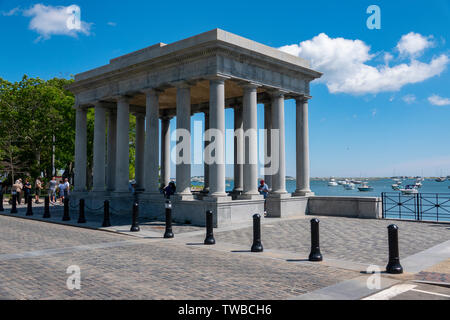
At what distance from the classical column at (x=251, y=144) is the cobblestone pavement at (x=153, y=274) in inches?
305

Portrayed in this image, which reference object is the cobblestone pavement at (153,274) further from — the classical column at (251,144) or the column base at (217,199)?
the classical column at (251,144)

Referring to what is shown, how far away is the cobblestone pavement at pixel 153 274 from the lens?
7188mm

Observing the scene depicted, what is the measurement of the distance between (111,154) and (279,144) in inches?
516

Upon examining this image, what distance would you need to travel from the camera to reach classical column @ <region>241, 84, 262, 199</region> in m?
Answer: 19.9

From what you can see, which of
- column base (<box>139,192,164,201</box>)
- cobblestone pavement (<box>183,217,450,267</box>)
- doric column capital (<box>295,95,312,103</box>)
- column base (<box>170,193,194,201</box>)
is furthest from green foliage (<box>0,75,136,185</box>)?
cobblestone pavement (<box>183,217,450,267</box>)

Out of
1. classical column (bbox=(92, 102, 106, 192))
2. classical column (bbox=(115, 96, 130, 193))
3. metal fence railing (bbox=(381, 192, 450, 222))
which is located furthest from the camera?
classical column (bbox=(92, 102, 106, 192))

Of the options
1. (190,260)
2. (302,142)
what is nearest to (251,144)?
(302,142)

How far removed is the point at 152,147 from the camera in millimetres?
21484

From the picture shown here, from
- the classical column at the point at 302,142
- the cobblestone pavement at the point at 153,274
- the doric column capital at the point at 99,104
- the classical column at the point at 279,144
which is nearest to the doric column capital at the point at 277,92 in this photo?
the classical column at the point at 279,144

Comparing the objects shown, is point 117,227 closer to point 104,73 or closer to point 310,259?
point 310,259

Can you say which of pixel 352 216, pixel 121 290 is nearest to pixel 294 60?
pixel 352 216

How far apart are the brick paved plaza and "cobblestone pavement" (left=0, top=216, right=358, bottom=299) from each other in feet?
0.06

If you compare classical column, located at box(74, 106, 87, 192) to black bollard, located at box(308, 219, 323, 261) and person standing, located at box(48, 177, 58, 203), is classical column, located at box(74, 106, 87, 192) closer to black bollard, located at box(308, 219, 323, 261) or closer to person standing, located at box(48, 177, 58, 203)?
person standing, located at box(48, 177, 58, 203)

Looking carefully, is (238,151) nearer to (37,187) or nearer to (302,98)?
(302,98)
